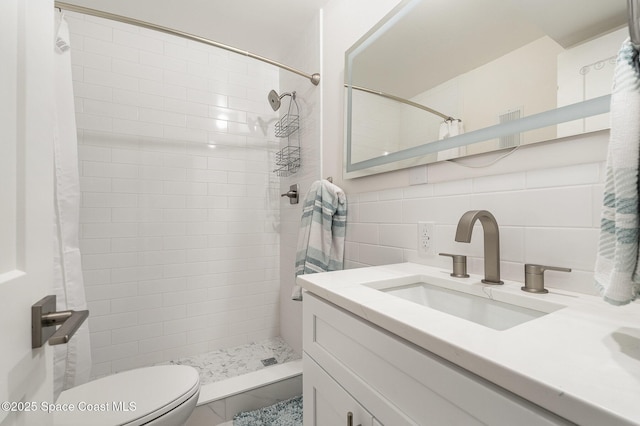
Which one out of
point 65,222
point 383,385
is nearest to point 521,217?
point 383,385

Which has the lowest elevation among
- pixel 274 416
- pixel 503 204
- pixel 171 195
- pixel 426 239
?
pixel 274 416

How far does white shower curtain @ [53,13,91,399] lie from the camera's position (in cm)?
109

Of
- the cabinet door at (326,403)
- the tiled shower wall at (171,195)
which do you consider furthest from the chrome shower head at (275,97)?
the cabinet door at (326,403)

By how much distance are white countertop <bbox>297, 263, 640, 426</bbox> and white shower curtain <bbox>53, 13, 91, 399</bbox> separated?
119 cm

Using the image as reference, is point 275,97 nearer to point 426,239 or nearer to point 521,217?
point 426,239

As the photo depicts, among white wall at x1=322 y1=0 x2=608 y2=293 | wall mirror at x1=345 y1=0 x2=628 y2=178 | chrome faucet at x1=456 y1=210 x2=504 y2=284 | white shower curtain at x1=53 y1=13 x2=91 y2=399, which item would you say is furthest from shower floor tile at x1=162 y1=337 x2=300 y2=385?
chrome faucet at x1=456 y1=210 x2=504 y2=284

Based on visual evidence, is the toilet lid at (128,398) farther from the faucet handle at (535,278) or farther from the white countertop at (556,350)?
the faucet handle at (535,278)

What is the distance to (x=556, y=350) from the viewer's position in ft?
1.21

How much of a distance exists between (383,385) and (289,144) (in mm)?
1840

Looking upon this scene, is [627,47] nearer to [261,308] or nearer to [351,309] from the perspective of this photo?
[351,309]

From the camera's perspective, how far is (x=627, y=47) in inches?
15.9

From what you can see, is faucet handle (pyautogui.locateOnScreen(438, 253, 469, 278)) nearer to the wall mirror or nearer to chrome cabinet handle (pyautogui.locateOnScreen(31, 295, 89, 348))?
the wall mirror

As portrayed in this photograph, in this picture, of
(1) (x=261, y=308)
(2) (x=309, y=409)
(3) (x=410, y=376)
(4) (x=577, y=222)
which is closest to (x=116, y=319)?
(1) (x=261, y=308)

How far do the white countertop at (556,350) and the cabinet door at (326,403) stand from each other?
0.21 m
